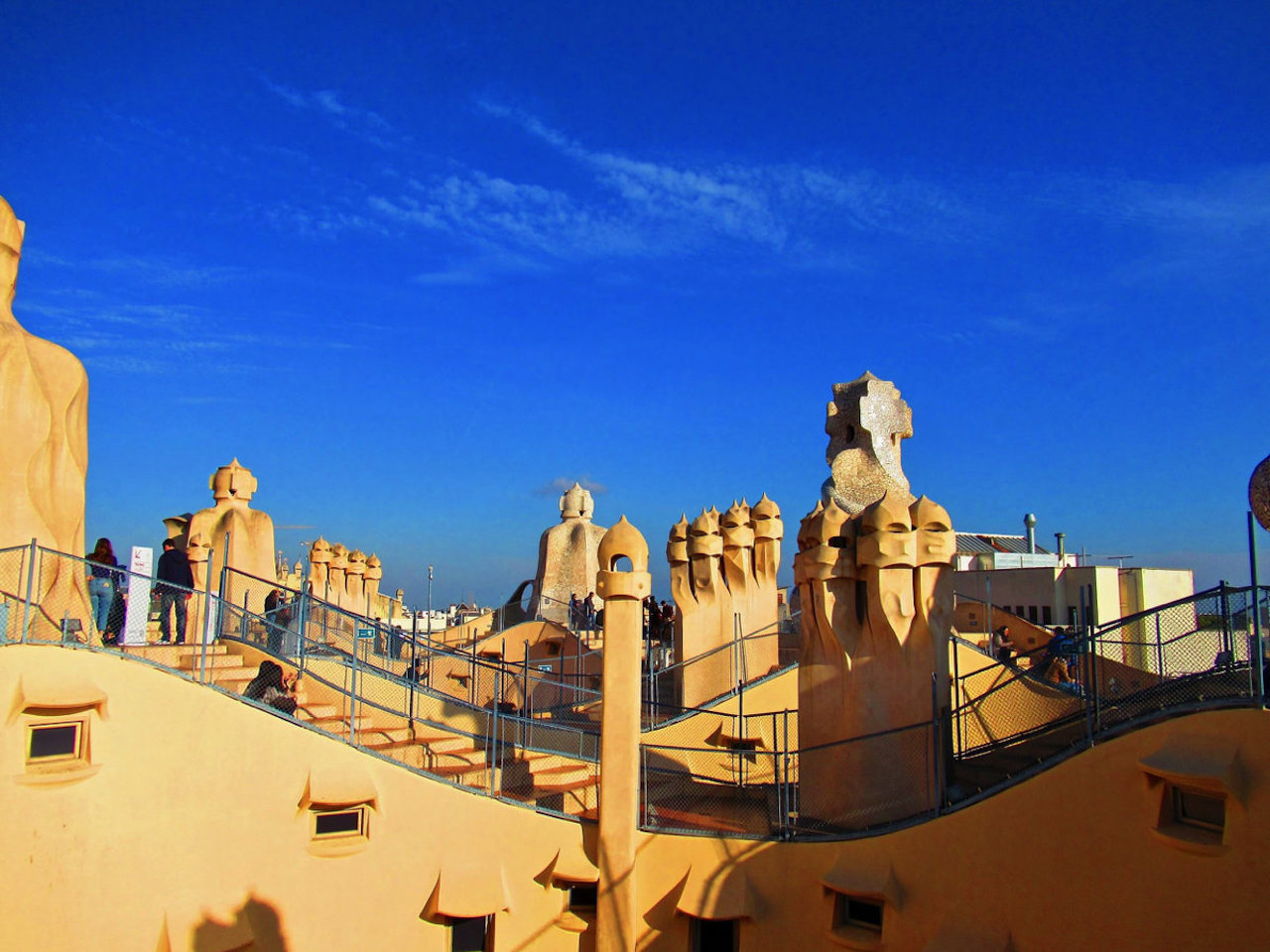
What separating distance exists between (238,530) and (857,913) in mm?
10671

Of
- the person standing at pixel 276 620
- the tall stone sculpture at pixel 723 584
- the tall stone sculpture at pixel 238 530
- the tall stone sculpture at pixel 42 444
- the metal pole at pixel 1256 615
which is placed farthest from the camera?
the tall stone sculpture at pixel 723 584

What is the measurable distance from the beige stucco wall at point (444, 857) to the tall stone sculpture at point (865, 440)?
1123 cm

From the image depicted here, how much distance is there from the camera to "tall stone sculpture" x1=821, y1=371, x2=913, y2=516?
64.2ft

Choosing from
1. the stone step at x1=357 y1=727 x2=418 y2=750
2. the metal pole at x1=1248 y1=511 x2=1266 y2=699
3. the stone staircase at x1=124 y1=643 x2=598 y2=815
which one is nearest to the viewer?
the metal pole at x1=1248 y1=511 x2=1266 y2=699

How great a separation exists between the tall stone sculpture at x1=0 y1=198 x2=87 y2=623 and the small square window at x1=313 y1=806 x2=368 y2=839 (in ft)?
9.55

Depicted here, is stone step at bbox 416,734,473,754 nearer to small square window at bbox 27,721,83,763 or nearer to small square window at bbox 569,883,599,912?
small square window at bbox 569,883,599,912

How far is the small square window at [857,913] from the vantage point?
8367mm

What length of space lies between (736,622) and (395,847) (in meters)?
8.44

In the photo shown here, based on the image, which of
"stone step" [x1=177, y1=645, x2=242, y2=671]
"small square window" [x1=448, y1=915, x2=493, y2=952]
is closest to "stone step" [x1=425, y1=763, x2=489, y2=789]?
"small square window" [x1=448, y1=915, x2=493, y2=952]

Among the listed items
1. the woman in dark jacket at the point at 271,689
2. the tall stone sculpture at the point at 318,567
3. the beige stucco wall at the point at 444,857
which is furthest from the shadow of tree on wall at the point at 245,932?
the tall stone sculpture at the point at 318,567

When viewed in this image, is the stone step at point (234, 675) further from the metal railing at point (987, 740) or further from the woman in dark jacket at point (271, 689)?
the metal railing at point (987, 740)

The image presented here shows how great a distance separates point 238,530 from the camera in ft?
48.0

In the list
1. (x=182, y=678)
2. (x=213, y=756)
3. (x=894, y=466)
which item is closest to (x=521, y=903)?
(x=213, y=756)

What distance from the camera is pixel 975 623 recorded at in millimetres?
20641
